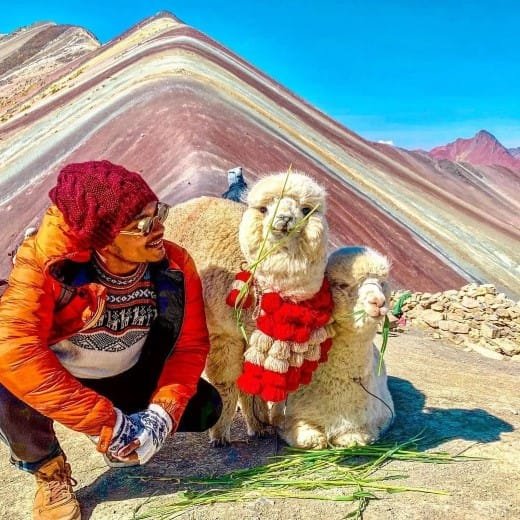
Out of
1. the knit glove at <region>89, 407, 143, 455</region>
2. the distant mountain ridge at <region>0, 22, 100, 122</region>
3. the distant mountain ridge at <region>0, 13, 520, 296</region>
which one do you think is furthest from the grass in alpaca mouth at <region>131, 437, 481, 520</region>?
the distant mountain ridge at <region>0, 22, 100, 122</region>

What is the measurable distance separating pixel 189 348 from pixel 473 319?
4.33 m

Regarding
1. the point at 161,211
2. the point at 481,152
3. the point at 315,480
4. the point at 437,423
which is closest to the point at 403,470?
the point at 315,480

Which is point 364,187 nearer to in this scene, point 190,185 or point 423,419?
point 190,185

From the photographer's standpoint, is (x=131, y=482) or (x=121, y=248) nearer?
(x=121, y=248)

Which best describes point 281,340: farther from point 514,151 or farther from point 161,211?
point 514,151

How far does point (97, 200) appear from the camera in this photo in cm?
193

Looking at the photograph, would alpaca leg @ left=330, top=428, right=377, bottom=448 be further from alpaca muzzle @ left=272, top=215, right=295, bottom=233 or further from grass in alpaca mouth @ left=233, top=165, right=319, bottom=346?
alpaca muzzle @ left=272, top=215, right=295, bottom=233

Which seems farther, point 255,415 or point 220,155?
point 220,155

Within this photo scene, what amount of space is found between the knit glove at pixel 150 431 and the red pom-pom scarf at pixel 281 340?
40 cm

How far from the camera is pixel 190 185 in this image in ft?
21.0

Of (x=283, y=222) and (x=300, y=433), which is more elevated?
(x=283, y=222)

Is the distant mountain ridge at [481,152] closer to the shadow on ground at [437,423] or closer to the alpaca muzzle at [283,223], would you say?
the shadow on ground at [437,423]

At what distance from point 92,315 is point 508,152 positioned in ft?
136

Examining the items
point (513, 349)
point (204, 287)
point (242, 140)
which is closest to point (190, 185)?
point (242, 140)
